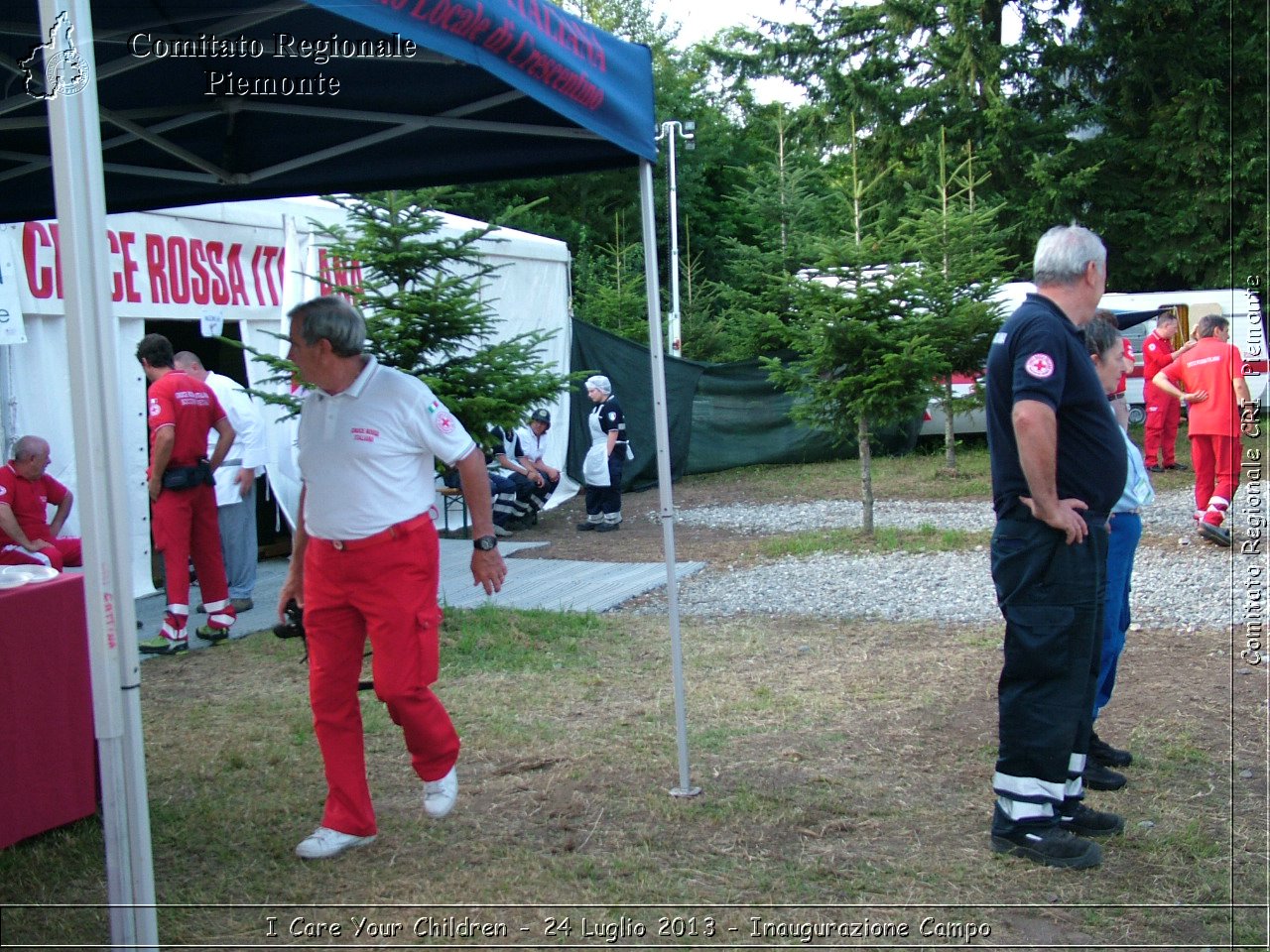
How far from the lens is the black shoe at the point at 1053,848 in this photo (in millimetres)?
3695

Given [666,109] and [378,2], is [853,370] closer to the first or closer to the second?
[378,2]

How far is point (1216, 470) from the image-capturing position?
9594 millimetres

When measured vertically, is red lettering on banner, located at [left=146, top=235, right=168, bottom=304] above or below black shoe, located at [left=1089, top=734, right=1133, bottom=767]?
above

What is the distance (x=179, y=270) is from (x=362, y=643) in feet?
19.2

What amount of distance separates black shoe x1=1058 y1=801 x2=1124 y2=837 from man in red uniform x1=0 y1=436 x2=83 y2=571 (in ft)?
17.4

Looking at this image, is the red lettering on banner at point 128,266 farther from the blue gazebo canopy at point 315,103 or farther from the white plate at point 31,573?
the white plate at point 31,573

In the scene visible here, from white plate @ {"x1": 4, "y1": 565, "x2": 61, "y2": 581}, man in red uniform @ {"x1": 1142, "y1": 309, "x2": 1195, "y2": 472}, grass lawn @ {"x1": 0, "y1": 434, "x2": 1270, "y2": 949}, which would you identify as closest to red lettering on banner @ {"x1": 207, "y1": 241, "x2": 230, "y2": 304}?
grass lawn @ {"x1": 0, "y1": 434, "x2": 1270, "y2": 949}

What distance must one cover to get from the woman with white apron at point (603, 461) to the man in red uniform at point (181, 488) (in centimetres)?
526

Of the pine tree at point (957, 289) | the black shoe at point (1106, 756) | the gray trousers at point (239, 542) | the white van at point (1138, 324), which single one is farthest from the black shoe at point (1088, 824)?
the white van at point (1138, 324)

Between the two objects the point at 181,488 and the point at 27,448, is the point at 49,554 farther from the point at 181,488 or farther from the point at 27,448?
the point at 181,488

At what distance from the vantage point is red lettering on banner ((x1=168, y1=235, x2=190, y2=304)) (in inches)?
341

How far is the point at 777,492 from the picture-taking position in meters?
15.2

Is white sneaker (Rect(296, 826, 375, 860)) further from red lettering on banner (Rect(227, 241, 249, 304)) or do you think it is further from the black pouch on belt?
red lettering on banner (Rect(227, 241, 249, 304))

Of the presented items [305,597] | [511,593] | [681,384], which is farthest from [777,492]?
[305,597]
